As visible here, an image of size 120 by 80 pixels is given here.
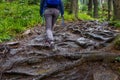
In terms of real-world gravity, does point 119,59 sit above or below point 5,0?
below

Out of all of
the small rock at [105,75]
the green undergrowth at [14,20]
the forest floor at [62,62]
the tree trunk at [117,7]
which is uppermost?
the tree trunk at [117,7]

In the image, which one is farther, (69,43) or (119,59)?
(69,43)

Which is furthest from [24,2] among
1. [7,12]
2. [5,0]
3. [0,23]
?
[0,23]

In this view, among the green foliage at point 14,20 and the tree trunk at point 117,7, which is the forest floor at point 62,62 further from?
the green foliage at point 14,20

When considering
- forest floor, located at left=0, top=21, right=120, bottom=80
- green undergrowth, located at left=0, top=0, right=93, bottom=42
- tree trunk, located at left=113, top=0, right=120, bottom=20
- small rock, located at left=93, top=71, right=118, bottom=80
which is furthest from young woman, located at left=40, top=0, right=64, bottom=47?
tree trunk, located at left=113, top=0, right=120, bottom=20

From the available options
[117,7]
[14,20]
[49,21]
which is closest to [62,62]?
[49,21]

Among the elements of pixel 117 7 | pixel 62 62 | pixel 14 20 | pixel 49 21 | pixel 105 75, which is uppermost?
pixel 117 7

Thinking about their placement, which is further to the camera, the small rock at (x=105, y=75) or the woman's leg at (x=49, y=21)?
the woman's leg at (x=49, y=21)

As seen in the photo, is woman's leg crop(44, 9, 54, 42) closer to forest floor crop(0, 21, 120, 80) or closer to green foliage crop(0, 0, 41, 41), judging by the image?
forest floor crop(0, 21, 120, 80)

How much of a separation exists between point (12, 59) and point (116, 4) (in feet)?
16.8

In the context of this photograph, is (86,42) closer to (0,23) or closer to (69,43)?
(69,43)

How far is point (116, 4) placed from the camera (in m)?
11.3

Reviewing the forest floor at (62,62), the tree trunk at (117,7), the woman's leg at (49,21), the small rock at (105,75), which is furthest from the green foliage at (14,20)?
the small rock at (105,75)

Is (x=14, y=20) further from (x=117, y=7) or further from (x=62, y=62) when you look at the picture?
(x=62, y=62)
